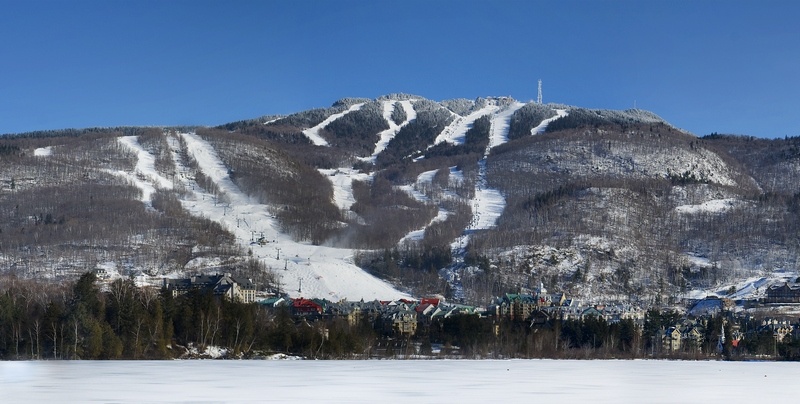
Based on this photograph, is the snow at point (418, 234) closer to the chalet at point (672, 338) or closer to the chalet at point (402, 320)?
the chalet at point (402, 320)

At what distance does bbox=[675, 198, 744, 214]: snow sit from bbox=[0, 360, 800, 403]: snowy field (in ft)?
457

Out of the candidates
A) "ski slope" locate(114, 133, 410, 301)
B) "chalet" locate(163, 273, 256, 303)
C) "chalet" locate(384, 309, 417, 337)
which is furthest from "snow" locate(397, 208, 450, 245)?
"chalet" locate(384, 309, 417, 337)

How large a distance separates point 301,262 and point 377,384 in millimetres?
113821

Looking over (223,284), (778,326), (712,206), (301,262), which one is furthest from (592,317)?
(712,206)

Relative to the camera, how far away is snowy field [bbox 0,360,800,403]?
30.3 meters

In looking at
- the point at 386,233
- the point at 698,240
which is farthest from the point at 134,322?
the point at 698,240

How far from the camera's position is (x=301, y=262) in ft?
488

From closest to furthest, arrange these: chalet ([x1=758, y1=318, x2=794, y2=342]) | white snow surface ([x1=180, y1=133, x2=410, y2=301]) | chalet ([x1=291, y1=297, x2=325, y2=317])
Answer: chalet ([x1=758, y1=318, x2=794, y2=342])
chalet ([x1=291, y1=297, x2=325, y2=317])
white snow surface ([x1=180, y1=133, x2=410, y2=301])

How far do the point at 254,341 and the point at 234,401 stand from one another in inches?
1498

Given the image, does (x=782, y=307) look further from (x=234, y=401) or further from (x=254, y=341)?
(x=234, y=401)

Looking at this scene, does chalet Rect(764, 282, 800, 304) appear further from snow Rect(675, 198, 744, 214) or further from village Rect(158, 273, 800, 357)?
snow Rect(675, 198, 744, 214)

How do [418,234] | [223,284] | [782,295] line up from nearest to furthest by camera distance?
[223,284] → [782,295] → [418,234]

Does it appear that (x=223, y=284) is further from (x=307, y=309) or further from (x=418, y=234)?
(x=418, y=234)

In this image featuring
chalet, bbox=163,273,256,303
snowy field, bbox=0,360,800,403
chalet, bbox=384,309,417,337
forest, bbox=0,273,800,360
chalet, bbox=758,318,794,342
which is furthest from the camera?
chalet, bbox=163,273,256,303
